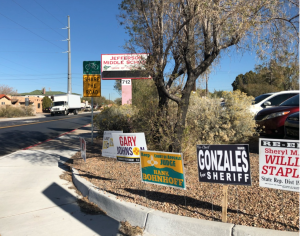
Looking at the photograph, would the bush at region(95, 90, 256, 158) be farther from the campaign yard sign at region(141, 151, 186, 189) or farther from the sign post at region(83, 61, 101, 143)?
the sign post at region(83, 61, 101, 143)

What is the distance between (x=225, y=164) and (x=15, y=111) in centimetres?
4231

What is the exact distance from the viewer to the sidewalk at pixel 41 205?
160 inches

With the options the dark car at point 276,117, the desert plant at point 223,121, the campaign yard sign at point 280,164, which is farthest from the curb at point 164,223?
the dark car at point 276,117

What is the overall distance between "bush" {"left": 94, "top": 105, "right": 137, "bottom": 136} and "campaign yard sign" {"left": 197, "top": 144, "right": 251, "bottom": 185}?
19.0 ft

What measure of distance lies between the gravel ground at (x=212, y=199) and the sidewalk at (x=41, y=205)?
0.67m

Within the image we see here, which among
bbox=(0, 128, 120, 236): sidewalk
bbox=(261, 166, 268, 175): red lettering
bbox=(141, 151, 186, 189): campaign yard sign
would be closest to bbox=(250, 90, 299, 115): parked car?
bbox=(141, 151, 186, 189): campaign yard sign

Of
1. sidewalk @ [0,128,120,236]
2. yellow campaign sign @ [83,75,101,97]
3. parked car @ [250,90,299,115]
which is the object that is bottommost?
sidewalk @ [0,128,120,236]

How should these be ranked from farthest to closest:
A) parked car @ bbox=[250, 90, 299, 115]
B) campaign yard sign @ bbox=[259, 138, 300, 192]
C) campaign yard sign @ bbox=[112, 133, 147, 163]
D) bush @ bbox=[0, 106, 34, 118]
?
bush @ bbox=[0, 106, 34, 118], parked car @ bbox=[250, 90, 299, 115], campaign yard sign @ bbox=[112, 133, 147, 163], campaign yard sign @ bbox=[259, 138, 300, 192]

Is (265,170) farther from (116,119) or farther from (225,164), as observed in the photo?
(116,119)

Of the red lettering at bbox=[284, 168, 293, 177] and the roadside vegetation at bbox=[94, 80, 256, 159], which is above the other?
the roadside vegetation at bbox=[94, 80, 256, 159]

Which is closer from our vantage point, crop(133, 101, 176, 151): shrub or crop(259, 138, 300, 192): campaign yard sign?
crop(259, 138, 300, 192): campaign yard sign

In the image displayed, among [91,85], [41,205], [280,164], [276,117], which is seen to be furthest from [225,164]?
[91,85]

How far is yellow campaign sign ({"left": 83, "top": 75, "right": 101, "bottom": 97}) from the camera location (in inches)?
398

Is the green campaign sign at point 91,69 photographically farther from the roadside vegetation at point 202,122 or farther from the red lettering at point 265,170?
the red lettering at point 265,170
